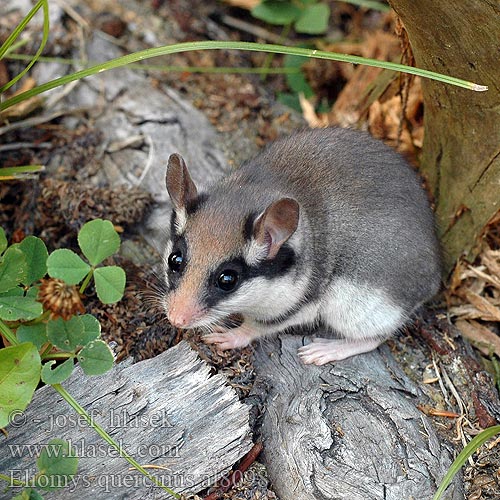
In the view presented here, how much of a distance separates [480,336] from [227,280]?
174 centimetres

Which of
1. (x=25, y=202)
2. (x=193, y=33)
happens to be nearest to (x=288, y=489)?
(x=25, y=202)

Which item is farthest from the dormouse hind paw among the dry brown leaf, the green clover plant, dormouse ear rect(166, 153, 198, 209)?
the green clover plant

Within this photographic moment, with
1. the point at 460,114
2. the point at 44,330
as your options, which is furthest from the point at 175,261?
the point at 460,114

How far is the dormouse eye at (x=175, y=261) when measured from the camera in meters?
3.46

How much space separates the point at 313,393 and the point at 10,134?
8.50 ft

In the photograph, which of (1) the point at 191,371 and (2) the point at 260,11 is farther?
(2) the point at 260,11

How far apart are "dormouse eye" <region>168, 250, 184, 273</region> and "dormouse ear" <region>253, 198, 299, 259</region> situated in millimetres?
369

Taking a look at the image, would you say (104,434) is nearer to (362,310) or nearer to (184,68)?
(362,310)

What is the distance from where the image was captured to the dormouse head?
336 cm

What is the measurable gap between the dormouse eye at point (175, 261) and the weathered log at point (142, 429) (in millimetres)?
424

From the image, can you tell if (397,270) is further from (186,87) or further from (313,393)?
(186,87)

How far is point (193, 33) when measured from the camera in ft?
18.0

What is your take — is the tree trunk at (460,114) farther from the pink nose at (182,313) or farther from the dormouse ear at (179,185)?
the pink nose at (182,313)

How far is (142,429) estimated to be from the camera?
3217 millimetres
